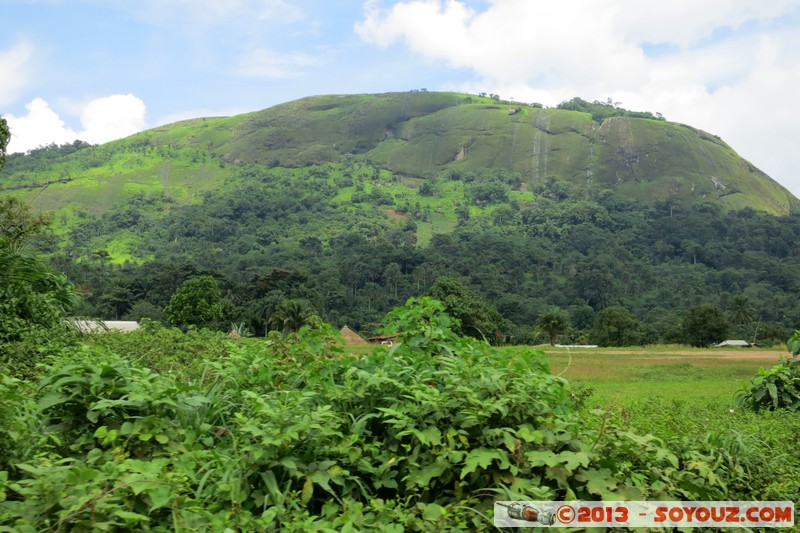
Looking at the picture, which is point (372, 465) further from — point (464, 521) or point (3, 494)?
point (3, 494)

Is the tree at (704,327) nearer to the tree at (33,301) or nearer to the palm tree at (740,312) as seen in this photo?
the palm tree at (740,312)

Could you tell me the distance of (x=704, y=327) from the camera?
5491 centimetres

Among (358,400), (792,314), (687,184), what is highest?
(687,184)

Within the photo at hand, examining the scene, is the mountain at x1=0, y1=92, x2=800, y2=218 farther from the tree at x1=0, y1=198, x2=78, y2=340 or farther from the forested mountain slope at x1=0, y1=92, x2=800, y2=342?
the tree at x1=0, y1=198, x2=78, y2=340

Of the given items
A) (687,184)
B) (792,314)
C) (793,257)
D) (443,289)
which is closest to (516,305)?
Result: (443,289)

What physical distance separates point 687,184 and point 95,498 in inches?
6899

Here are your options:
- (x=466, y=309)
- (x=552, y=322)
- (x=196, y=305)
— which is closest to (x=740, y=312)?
(x=552, y=322)

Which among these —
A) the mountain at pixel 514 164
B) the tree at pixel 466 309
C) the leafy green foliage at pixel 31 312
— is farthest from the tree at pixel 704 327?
the mountain at pixel 514 164

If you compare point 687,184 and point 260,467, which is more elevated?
point 687,184

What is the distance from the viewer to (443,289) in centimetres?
5116

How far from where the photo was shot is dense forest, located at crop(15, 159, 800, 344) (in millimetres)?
65062

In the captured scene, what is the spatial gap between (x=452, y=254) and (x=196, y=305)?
50714mm

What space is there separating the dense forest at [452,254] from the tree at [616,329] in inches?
10.4

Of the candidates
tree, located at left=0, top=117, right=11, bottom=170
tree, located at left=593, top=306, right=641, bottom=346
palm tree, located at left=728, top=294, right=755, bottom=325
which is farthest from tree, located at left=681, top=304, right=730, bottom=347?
tree, located at left=0, top=117, right=11, bottom=170
